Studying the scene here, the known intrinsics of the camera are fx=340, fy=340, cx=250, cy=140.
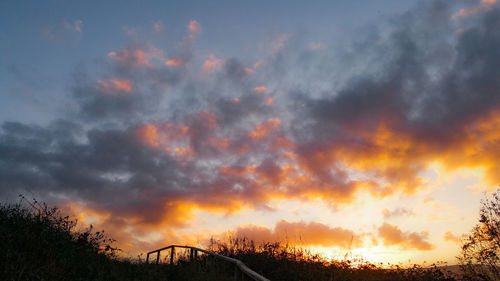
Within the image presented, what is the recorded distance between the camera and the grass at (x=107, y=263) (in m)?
10.4

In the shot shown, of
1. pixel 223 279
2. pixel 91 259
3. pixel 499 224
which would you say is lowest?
pixel 223 279

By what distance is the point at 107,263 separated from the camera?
13.2 meters

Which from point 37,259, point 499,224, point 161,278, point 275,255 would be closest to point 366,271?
point 275,255

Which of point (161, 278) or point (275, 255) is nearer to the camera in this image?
point (161, 278)

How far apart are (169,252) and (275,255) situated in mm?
6598

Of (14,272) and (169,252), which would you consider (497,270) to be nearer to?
(169,252)

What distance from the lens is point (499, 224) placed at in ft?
50.5

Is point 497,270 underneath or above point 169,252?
underneath

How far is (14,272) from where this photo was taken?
8.91m

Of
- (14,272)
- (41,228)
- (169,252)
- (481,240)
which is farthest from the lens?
(169,252)

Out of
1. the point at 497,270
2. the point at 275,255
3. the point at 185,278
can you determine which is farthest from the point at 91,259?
the point at 497,270

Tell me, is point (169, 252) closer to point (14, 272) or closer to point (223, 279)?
point (223, 279)

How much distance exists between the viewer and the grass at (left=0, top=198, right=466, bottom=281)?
10.4 meters

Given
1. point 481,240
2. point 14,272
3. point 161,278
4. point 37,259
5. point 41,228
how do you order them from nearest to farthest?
1. point 14,272
2. point 37,259
3. point 161,278
4. point 41,228
5. point 481,240
